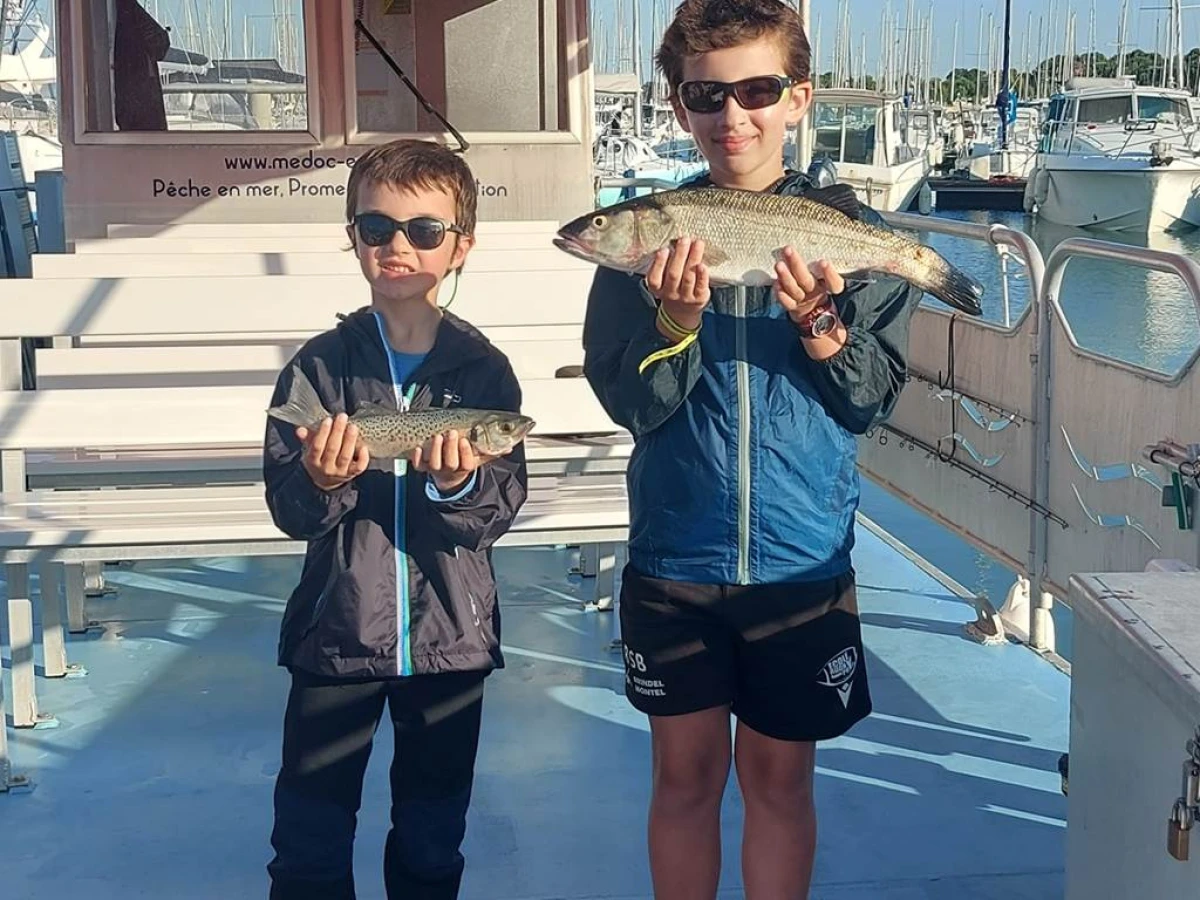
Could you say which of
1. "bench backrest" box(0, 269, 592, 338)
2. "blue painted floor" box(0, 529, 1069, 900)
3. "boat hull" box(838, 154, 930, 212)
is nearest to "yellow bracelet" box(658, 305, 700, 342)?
"blue painted floor" box(0, 529, 1069, 900)

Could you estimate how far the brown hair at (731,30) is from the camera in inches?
103

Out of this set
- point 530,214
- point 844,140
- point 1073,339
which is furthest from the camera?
point 844,140

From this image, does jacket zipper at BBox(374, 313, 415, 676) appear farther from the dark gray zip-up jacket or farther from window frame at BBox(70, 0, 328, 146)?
window frame at BBox(70, 0, 328, 146)

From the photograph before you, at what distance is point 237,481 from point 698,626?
10.5 feet

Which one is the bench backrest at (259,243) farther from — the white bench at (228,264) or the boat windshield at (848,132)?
the boat windshield at (848,132)

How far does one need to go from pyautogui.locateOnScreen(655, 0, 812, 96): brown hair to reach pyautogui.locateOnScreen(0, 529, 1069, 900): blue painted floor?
6.31 ft

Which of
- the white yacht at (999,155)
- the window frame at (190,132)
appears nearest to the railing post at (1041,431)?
the window frame at (190,132)

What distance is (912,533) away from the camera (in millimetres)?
7918

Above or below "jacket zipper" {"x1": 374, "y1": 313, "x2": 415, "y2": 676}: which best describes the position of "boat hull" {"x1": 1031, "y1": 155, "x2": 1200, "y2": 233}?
above

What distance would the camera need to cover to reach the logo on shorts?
271 centimetres

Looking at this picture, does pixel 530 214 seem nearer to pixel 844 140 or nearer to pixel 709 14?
pixel 709 14

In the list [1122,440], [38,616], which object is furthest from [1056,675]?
[38,616]

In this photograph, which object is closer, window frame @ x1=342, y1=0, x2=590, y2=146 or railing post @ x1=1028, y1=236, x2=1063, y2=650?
railing post @ x1=1028, y1=236, x2=1063, y2=650

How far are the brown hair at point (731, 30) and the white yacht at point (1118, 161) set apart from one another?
3800 centimetres
